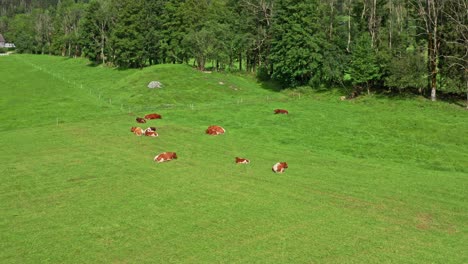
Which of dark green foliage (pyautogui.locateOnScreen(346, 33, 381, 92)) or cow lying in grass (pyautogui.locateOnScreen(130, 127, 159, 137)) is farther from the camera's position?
dark green foliage (pyautogui.locateOnScreen(346, 33, 381, 92))

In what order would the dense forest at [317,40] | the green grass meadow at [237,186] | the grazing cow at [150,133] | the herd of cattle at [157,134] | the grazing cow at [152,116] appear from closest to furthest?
the green grass meadow at [237,186], the herd of cattle at [157,134], the grazing cow at [150,133], the grazing cow at [152,116], the dense forest at [317,40]

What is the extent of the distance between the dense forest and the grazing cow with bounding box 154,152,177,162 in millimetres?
38911

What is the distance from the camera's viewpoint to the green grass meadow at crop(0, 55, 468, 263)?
1810 centimetres

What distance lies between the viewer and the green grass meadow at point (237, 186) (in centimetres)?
1810

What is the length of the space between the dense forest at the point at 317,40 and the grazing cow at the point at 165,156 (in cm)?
3891

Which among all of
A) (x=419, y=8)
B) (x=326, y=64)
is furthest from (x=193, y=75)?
(x=419, y=8)

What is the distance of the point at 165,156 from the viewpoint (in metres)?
32.2

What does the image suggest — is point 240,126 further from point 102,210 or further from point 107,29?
point 107,29

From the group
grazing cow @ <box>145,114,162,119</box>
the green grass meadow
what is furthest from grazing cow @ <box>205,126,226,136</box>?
grazing cow @ <box>145,114,162,119</box>

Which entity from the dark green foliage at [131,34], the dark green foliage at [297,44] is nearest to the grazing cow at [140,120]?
the dark green foliage at [297,44]

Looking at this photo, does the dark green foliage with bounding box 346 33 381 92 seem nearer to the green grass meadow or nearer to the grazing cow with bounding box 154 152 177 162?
the green grass meadow

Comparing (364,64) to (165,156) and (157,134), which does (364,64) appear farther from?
(165,156)

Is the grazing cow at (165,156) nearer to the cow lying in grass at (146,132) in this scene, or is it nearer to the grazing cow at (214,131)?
the cow lying in grass at (146,132)

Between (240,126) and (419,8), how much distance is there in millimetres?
34991
